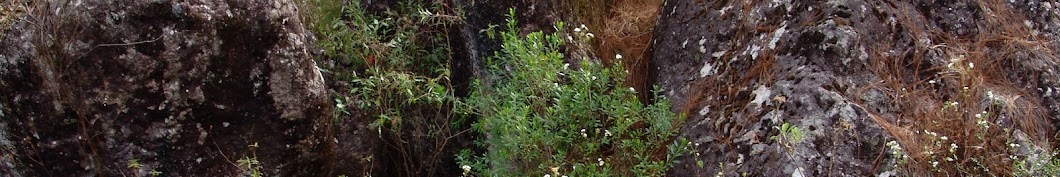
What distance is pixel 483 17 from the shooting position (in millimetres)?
4273

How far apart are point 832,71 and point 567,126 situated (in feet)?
3.45

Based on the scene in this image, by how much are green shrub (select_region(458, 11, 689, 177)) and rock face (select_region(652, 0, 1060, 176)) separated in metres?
0.17

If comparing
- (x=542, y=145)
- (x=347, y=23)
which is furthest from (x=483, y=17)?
(x=542, y=145)

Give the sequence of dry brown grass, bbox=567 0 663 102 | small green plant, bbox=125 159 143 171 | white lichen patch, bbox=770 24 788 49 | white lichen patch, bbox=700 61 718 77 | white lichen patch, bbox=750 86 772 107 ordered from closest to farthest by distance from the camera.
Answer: small green plant, bbox=125 159 143 171 → white lichen patch, bbox=750 86 772 107 → white lichen patch, bbox=770 24 788 49 → white lichen patch, bbox=700 61 718 77 → dry brown grass, bbox=567 0 663 102


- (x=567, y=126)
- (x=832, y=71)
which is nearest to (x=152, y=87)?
(x=567, y=126)

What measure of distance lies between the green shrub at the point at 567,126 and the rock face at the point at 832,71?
0.17 metres

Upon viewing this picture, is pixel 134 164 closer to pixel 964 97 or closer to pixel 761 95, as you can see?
pixel 761 95

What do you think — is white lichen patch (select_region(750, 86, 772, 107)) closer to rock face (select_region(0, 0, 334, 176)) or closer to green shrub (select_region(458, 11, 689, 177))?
green shrub (select_region(458, 11, 689, 177))

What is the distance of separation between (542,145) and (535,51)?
0.37 m

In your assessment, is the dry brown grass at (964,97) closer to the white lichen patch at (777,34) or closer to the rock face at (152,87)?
the white lichen patch at (777,34)

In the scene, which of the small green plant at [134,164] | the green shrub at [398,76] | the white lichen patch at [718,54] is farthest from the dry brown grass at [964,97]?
the small green plant at [134,164]

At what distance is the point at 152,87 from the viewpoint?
131 inches

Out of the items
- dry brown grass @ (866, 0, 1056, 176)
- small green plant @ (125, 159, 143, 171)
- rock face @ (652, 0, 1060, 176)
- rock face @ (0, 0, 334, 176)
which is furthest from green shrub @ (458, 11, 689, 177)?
small green plant @ (125, 159, 143, 171)

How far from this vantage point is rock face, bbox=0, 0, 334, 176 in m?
3.27
